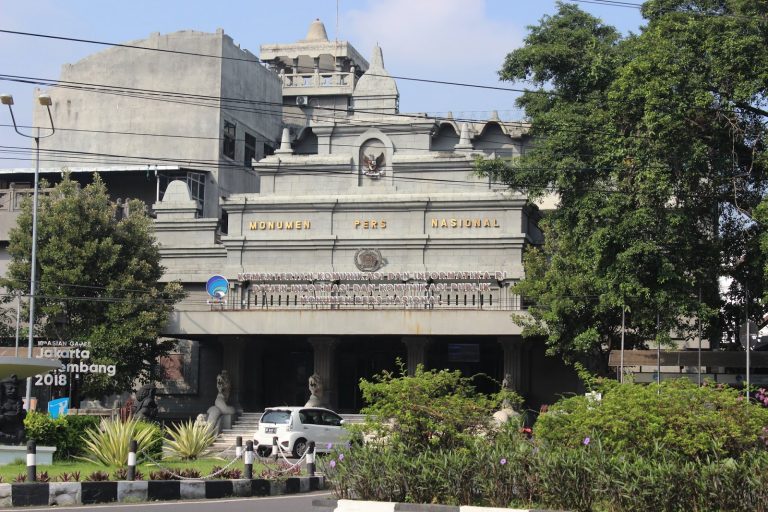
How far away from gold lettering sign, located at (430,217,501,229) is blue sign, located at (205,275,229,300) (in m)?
8.60

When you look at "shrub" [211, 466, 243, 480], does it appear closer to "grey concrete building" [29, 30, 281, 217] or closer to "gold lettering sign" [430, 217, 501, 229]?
"gold lettering sign" [430, 217, 501, 229]

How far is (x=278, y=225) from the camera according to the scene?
152 feet

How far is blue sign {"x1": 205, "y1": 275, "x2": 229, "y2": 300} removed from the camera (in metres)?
43.4

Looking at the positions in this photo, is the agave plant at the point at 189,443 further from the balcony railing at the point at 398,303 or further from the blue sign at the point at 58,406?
the balcony railing at the point at 398,303

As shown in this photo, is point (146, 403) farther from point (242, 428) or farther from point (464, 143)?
point (464, 143)

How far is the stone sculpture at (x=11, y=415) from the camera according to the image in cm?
2283

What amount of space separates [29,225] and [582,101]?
21.4m

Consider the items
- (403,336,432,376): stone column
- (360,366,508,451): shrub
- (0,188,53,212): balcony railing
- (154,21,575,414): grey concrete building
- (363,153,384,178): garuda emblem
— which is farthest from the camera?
(0,188,53,212): balcony railing

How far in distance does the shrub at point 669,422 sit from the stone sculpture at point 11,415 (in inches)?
462

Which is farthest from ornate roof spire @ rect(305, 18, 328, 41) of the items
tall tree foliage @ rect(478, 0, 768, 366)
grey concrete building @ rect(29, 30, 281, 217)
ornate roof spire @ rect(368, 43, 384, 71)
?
tall tree foliage @ rect(478, 0, 768, 366)

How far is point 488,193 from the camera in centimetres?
4462

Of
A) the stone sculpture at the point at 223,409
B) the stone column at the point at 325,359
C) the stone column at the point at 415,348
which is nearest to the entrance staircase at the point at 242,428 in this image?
the stone sculpture at the point at 223,409

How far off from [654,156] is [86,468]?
1611 cm

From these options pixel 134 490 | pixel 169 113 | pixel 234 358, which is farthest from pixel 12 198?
pixel 134 490
